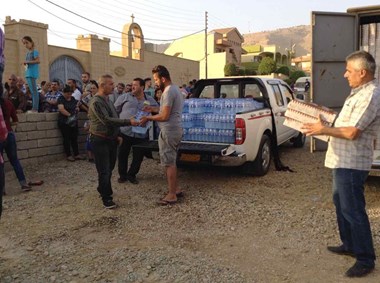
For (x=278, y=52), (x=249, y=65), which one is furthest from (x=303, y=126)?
(x=278, y=52)

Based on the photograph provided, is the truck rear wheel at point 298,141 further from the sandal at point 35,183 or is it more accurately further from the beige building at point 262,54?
the beige building at point 262,54

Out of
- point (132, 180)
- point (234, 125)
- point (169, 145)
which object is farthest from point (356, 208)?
point (132, 180)

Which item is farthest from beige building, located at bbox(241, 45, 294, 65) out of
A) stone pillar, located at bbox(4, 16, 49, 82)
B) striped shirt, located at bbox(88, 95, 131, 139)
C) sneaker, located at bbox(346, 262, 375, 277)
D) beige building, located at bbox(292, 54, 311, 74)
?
sneaker, located at bbox(346, 262, 375, 277)

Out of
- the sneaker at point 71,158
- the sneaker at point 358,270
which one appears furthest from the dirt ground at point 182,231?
the sneaker at point 71,158

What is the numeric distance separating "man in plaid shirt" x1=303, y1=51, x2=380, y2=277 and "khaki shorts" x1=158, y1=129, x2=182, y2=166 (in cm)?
223

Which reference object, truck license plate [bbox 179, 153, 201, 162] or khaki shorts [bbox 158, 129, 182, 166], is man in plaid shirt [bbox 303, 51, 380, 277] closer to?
khaki shorts [bbox 158, 129, 182, 166]

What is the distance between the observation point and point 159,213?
514 cm

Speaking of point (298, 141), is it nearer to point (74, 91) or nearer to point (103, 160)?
point (74, 91)

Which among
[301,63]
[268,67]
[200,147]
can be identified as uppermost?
[301,63]

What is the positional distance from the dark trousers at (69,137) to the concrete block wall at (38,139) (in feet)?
0.54

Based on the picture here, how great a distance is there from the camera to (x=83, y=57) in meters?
22.4

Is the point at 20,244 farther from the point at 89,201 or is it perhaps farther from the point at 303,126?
the point at 303,126

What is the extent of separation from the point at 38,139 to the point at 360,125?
261 inches

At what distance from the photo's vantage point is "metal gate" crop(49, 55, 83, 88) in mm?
20359
